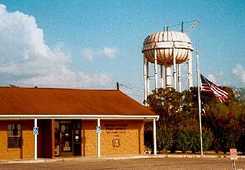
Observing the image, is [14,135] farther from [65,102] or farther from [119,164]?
[119,164]

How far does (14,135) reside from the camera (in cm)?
3102

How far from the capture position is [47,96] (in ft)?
115

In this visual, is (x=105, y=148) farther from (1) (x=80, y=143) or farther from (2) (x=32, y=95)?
(2) (x=32, y=95)

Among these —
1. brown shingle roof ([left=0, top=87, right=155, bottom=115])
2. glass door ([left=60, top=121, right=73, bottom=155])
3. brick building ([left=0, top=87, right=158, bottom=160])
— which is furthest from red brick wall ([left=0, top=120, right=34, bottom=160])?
glass door ([left=60, top=121, right=73, bottom=155])

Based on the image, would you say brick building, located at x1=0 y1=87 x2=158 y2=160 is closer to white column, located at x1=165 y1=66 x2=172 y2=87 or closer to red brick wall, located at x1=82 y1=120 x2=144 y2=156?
red brick wall, located at x1=82 y1=120 x2=144 y2=156

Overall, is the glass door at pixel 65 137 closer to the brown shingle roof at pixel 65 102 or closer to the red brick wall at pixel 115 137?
the red brick wall at pixel 115 137

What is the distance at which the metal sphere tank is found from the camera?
51.6m

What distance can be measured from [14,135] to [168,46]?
24.0 m

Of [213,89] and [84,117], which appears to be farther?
[213,89]

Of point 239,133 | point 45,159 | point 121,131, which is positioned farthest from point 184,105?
point 45,159

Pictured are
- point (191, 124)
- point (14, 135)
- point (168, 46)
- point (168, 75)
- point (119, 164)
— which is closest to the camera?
point (119, 164)

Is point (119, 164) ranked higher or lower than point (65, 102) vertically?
lower

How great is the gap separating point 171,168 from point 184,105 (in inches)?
845

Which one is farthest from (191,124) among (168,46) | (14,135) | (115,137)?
(14,135)
